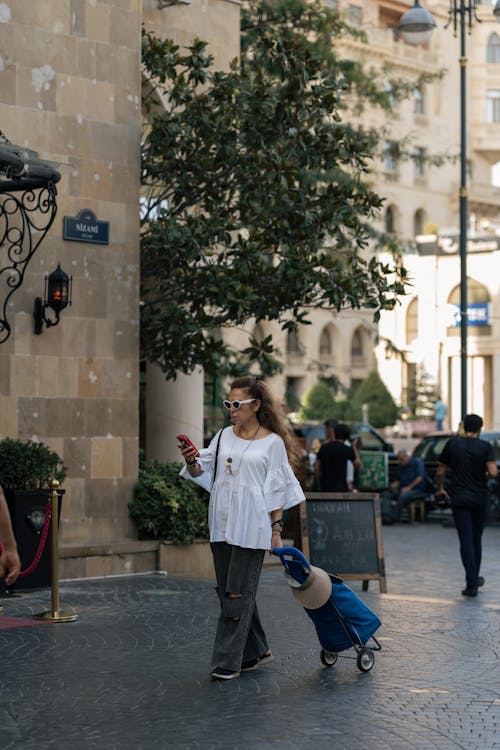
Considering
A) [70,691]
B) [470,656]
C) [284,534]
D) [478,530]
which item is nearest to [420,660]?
[470,656]

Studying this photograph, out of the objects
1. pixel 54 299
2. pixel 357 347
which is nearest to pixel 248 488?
pixel 54 299

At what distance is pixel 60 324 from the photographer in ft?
47.7

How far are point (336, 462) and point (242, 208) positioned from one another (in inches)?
132

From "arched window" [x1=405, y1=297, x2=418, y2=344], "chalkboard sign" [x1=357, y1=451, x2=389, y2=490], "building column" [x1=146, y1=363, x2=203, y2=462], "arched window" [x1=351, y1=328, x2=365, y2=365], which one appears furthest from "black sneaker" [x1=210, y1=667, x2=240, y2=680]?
"arched window" [x1=351, y1=328, x2=365, y2=365]

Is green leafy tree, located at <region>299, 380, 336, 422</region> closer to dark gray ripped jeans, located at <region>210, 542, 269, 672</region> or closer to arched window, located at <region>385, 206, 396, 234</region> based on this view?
arched window, located at <region>385, 206, 396, 234</region>

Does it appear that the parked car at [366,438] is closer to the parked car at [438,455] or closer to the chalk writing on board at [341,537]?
the parked car at [438,455]

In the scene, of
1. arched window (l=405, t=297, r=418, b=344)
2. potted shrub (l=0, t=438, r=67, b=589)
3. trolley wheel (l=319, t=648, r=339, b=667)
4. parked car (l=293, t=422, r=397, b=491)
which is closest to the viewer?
trolley wheel (l=319, t=648, r=339, b=667)

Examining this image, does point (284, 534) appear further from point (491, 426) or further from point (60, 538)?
point (491, 426)

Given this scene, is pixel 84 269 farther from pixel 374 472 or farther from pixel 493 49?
pixel 493 49

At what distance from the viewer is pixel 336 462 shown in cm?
1756

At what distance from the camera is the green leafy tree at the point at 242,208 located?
15984 millimetres

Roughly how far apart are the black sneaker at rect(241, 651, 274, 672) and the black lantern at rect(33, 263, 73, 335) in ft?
19.0

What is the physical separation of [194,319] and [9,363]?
107 inches

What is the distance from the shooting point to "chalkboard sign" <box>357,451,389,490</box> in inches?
1096
